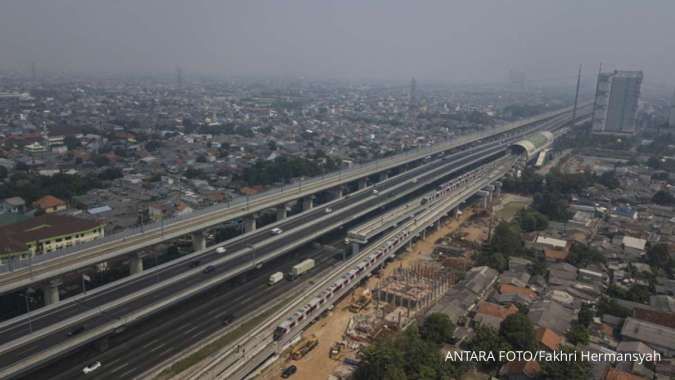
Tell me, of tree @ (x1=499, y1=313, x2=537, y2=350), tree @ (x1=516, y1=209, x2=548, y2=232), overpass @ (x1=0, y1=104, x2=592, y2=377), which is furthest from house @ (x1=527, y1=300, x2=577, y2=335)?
tree @ (x1=516, y1=209, x2=548, y2=232)

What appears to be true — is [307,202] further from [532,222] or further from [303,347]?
[303,347]

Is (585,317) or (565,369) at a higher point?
(565,369)

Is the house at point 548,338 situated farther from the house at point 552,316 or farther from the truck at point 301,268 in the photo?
the truck at point 301,268

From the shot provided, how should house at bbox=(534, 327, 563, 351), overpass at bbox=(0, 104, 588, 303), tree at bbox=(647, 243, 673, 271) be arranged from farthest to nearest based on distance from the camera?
tree at bbox=(647, 243, 673, 271)
overpass at bbox=(0, 104, 588, 303)
house at bbox=(534, 327, 563, 351)

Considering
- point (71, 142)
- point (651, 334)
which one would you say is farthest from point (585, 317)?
point (71, 142)

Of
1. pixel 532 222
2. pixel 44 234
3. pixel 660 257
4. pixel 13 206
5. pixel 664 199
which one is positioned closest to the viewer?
pixel 44 234

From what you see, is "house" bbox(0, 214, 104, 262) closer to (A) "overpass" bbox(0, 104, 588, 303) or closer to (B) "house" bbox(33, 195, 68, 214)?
(A) "overpass" bbox(0, 104, 588, 303)
